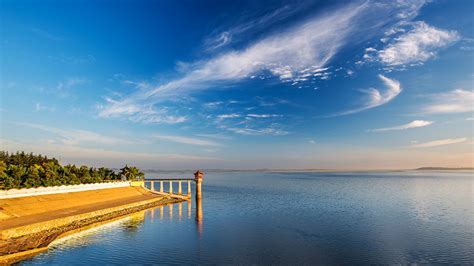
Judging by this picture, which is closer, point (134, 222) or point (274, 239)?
point (274, 239)

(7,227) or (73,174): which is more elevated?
(73,174)

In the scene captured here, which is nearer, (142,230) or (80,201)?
(142,230)

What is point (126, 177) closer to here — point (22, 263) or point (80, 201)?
point (80, 201)

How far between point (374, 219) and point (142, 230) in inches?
1817

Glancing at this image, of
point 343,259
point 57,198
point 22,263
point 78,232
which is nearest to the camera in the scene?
point 22,263

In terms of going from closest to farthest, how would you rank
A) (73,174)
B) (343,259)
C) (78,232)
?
(343,259), (78,232), (73,174)

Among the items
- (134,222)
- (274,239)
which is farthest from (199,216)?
(274,239)

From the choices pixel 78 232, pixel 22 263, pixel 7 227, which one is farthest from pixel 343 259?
pixel 7 227

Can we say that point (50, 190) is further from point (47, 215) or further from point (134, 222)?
point (134, 222)

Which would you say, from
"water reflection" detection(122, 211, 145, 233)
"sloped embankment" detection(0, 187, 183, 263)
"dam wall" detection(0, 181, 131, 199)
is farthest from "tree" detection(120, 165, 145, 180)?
"water reflection" detection(122, 211, 145, 233)

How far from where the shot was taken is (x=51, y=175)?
7281 cm

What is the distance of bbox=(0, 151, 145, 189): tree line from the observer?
62.9 meters

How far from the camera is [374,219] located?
67188 millimetres

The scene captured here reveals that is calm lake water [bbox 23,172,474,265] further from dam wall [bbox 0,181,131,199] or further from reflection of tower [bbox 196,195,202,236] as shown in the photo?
dam wall [bbox 0,181,131,199]
